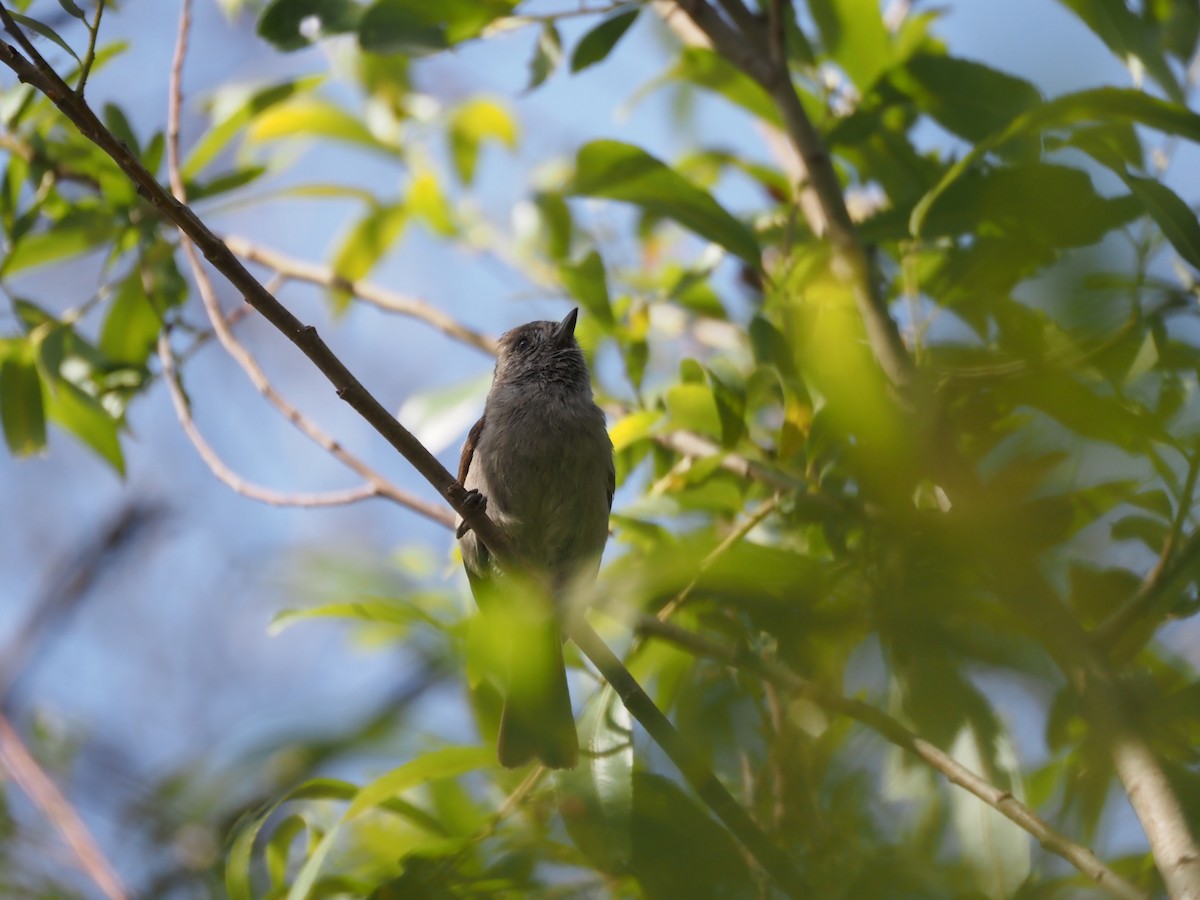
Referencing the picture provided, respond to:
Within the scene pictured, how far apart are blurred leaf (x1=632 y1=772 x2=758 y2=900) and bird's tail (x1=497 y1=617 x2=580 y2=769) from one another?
8.2 inches

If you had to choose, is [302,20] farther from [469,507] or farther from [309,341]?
[469,507]

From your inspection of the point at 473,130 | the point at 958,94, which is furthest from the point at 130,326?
the point at 958,94

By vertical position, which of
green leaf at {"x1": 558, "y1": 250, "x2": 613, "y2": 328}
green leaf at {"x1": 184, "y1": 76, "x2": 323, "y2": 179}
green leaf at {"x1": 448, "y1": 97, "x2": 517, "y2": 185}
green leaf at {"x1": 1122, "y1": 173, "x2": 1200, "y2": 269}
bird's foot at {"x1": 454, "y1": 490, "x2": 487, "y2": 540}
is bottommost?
green leaf at {"x1": 1122, "y1": 173, "x2": 1200, "y2": 269}

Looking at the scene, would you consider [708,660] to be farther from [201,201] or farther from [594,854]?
[201,201]

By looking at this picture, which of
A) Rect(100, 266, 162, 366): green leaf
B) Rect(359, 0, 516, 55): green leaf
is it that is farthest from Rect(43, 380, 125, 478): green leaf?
Rect(359, 0, 516, 55): green leaf

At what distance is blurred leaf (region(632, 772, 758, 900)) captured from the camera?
2.60 feet

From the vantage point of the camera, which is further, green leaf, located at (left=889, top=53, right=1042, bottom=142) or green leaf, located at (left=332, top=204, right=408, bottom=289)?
green leaf, located at (left=332, top=204, right=408, bottom=289)

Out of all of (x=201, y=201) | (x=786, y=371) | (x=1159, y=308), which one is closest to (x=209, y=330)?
(x=201, y=201)

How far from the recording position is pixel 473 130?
396 cm

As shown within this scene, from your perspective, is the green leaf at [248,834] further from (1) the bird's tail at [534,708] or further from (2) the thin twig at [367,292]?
(2) the thin twig at [367,292]

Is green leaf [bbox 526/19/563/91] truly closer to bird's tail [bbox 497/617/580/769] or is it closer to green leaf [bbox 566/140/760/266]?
green leaf [bbox 566/140/760/266]

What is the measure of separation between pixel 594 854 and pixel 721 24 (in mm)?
2170

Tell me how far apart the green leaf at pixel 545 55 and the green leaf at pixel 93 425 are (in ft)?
4.52

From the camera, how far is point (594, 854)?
1062 millimetres
